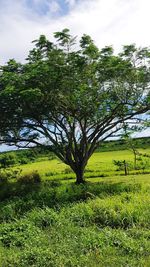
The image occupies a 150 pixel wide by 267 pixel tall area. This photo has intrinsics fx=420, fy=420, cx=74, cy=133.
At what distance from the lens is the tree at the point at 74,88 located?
87.2 feet

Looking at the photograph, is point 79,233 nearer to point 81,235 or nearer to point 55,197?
point 81,235

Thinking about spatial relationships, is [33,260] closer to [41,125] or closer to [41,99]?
[41,99]

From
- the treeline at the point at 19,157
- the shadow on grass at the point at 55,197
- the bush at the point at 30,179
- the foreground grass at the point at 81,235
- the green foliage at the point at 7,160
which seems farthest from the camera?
the green foliage at the point at 7,160

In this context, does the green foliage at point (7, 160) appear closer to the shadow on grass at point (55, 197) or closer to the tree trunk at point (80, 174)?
the tree trunk at point (80, 174)

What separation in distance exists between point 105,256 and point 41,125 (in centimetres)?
2188

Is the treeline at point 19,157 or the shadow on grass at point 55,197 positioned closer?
the shadow on grass at point 55,197

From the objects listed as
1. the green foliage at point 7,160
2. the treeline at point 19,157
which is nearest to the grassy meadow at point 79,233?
the treeline at point 19,157

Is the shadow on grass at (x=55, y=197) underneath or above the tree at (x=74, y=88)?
underneath

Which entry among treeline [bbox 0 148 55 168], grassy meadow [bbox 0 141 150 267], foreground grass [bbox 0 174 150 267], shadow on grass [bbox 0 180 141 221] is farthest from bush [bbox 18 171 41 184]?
foreground grass [bbox 0 174 150 267]

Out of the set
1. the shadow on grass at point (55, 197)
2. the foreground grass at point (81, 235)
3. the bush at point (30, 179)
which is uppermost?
the bush at point (30, 179)

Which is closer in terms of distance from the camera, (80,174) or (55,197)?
(55,197)

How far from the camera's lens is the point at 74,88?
27328 mm

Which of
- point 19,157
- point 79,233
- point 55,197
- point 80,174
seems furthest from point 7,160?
point 79,233

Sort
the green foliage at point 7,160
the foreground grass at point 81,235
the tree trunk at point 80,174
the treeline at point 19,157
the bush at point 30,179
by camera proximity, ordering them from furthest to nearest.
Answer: the green foliage at point 7,160, the treeline at point 19,157, the bush at point 30,179, the tree trunk at point 80,174, the foreground grass at point 81,235
